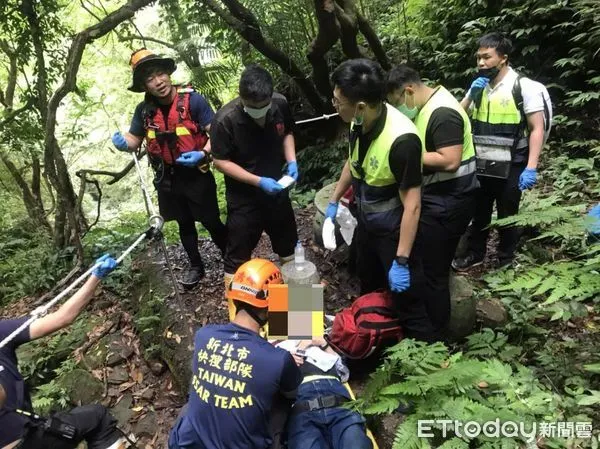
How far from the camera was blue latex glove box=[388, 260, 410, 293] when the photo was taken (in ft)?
10.0

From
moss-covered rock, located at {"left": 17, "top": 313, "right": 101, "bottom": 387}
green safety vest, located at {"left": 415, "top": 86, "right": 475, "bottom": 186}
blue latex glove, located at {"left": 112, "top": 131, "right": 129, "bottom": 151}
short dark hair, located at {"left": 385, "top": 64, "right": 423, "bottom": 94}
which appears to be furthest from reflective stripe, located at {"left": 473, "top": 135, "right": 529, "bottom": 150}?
moss-covered rock, located at {"left": 17, "top": 313, "right": 101, "bottom": 387}

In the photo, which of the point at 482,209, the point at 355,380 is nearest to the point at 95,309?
the point at 355,380

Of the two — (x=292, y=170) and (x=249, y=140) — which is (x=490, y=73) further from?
(x=249, y=140)

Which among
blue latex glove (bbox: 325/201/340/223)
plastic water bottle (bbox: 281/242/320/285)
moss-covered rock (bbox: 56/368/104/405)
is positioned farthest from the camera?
plastic water bottle (bbox: 281/242/320/285)

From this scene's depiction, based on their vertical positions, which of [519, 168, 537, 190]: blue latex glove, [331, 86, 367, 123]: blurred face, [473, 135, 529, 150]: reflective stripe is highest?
[331, 86, 367, 123]: blurred face

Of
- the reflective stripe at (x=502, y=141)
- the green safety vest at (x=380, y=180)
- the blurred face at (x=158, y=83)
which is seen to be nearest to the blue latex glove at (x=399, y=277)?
the green safety vest at (x=380, y=180)

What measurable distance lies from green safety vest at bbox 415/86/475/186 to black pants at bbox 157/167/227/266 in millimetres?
2115

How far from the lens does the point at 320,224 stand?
209 inches

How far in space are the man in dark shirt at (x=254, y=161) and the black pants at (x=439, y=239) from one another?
129cm

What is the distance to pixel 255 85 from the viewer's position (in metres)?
3.40

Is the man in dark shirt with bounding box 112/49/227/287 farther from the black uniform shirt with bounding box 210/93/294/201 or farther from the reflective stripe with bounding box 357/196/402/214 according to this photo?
the reflective stripe with bounding box 357/196/402/214

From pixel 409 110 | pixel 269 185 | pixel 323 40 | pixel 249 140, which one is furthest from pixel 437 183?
pixel 323 40

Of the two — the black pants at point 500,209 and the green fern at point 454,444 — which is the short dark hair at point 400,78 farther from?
the green fern at point 454,444

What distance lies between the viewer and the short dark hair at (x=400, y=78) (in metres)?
3.40
